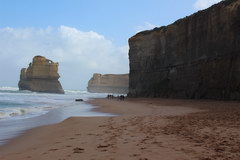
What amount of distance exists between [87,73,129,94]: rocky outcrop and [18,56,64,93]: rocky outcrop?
65.4m

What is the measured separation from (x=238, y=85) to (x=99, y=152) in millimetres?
24634

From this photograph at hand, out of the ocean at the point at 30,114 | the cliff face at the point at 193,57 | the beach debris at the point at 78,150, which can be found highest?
the cliff face at the point at 193,57

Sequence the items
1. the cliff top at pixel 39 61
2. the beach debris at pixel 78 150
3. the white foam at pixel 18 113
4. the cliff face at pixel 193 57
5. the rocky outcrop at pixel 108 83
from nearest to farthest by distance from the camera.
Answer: the beach debris at pixel 78 150 < the white foam at pixel 18 113 < the cliff face at pixel 193 57 < the cliff top at pixel 39 61 < the rocky outcrop at pixel 108 83

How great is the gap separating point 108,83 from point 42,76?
7388 centimetres

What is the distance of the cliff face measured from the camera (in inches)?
1186

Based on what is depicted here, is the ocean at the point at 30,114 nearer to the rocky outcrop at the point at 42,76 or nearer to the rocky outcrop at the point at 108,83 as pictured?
the rocky outcrop at the point at 42,76

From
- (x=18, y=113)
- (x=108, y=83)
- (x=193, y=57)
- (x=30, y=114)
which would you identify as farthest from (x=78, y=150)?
(x=108, y=83)

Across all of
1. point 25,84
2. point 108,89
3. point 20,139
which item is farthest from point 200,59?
point 108,89

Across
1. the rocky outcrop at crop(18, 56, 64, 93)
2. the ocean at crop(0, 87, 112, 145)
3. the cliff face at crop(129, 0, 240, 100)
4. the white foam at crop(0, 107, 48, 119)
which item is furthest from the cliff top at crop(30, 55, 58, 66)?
the white foam at crop(0, 107, 48, 119)

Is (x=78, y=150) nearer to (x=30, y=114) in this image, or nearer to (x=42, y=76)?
(x=30, y=114)

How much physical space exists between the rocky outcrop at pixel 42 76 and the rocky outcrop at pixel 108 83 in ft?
214

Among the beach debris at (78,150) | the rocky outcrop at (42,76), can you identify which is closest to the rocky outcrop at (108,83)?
the rocky outcrop at (42,76)

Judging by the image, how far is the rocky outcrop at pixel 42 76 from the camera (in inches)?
4567

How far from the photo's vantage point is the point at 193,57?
3812 cm
